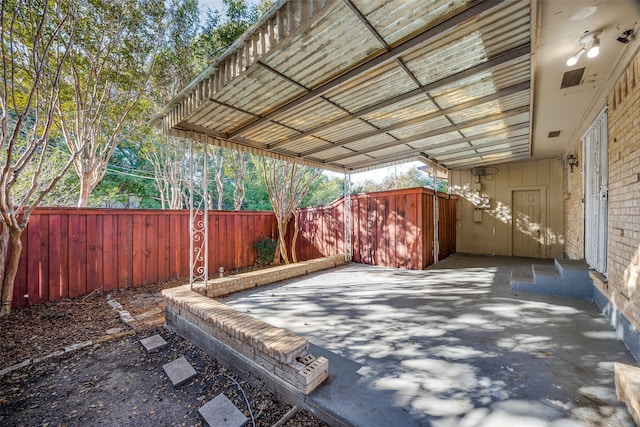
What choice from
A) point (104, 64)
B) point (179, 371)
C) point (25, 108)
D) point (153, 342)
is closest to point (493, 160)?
point (179, 371)

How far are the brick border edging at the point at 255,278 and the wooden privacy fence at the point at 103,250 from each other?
1919mm

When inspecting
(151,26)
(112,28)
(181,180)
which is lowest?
(181,180)

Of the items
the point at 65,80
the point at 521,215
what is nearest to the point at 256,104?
the point at 65,80

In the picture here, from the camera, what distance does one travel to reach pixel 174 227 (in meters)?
5.66

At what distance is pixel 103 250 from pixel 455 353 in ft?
18.9

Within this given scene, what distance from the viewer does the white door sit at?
3.18 m

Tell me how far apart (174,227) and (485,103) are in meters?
6.13

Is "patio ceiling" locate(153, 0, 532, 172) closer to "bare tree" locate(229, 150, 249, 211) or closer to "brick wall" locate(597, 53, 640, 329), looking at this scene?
"brick wall" locate(597, 53, 640, 329)

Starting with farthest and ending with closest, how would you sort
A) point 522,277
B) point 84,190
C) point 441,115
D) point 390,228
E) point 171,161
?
1. point 171,161
2. point 390,228
3. point 84,190
4. point 522,277
5. point 441,115

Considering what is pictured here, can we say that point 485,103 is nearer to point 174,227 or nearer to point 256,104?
point 256,104

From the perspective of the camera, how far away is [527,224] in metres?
7.05

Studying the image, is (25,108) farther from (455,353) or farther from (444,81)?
(455,353)

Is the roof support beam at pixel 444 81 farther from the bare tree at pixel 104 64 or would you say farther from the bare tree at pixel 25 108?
the bare tree at pixel 104 64

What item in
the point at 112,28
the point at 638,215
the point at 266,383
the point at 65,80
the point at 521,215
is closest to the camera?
the point at 266,383
